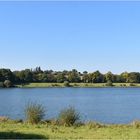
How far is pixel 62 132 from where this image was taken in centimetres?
1867

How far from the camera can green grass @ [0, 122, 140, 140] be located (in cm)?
1738

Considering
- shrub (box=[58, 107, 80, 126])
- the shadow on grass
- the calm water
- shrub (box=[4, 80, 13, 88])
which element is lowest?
the calm water

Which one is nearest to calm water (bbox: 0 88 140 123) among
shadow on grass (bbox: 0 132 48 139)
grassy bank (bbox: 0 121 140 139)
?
grassy bank (bbox: 0 121 140 139)

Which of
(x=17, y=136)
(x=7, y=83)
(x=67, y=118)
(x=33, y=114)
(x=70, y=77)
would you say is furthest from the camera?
(x=70, y=77)

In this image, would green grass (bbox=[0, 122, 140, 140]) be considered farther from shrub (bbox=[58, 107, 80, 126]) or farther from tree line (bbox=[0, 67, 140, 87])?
tree line (bbox=[0, 67, 140, 87])

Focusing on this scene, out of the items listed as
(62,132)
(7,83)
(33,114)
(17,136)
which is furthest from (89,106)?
(7,83)

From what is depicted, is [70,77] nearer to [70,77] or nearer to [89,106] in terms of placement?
[70,77]

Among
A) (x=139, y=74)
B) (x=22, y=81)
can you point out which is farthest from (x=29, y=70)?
(x=139, y=74)

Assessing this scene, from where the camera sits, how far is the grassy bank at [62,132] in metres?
17.4

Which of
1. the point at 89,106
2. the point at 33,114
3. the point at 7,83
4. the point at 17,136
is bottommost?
the point at 89,106

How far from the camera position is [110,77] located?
154m

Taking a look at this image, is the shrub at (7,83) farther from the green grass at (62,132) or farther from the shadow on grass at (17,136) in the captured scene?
the shadow on grass at (17,136)

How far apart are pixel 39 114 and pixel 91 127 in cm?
333

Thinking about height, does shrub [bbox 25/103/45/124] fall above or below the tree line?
below
